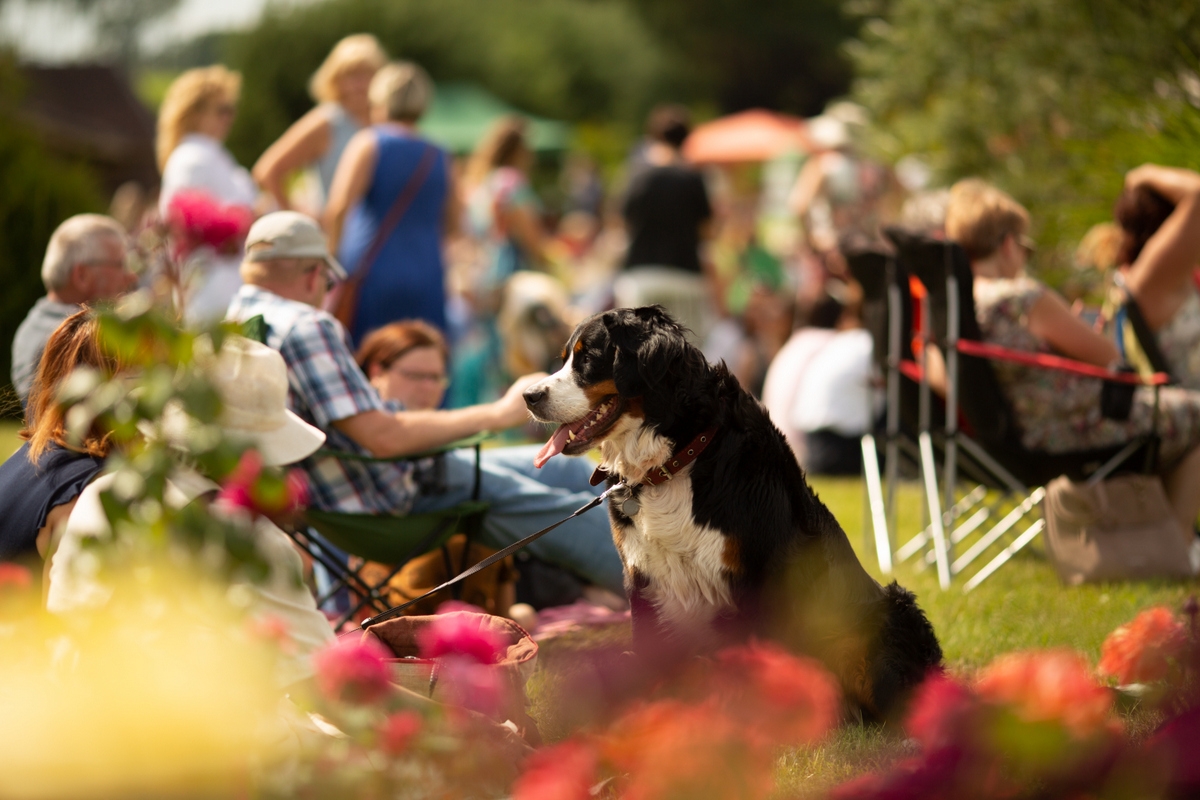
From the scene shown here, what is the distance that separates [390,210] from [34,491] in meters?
3.94

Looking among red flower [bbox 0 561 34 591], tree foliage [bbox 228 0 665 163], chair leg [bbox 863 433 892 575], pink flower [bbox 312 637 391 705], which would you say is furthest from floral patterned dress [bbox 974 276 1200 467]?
tree foliage [bbox 228 0 665 163]

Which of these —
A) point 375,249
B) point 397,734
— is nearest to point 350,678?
point 397,734

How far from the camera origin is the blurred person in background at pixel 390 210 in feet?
21.0

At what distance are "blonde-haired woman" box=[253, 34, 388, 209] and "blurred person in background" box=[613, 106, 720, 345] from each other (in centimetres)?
249

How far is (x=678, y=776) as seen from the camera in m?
1.76

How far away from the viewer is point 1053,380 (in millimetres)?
4867

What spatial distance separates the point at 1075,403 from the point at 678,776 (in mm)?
3573

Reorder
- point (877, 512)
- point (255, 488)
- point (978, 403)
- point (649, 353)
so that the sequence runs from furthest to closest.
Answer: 1. point (877, 512)
2. point (978, 403)
3. point (649, 353)
4. point (255, 488)

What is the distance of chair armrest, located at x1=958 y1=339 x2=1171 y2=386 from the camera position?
15.4 feet

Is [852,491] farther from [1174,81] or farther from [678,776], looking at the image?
[678,776]

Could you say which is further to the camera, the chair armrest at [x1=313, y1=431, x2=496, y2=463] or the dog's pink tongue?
Result: the chair armrest at [x1=313, y1=431, x2=496, y2=463]

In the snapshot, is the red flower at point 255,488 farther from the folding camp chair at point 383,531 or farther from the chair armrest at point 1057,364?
the chair armrest at point 1057,364

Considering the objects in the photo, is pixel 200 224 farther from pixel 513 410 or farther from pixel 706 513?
pixel 706 513

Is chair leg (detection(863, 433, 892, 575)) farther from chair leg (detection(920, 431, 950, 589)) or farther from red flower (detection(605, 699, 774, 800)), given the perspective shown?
red flower (detection(605, 699, 774, 800))
